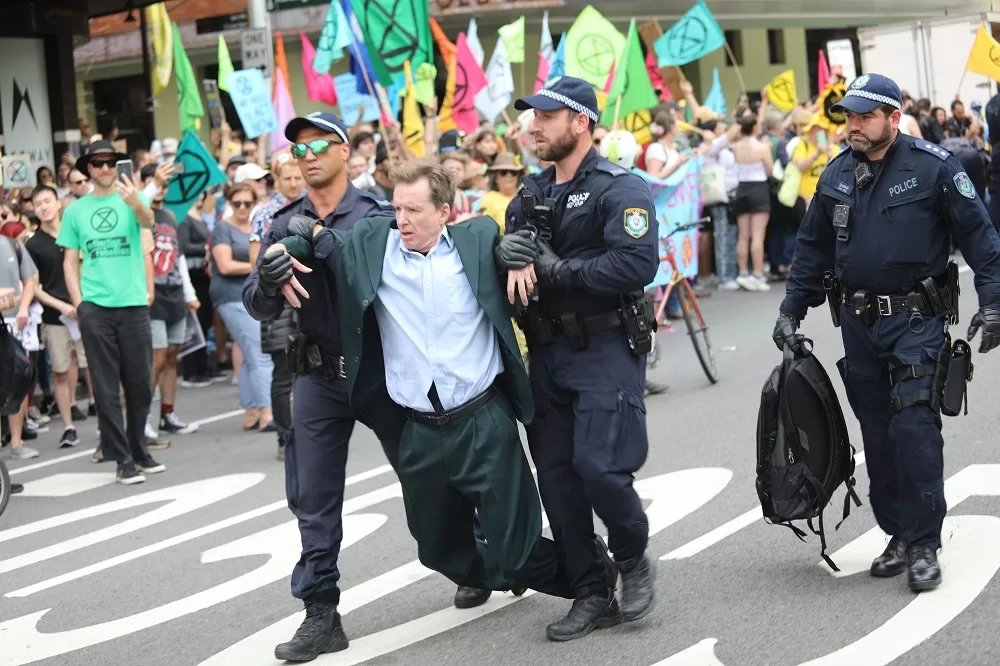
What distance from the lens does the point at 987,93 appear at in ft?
92.5

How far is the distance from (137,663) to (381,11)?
11838mm

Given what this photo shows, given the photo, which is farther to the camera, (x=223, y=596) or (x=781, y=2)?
(x=781, y=2)

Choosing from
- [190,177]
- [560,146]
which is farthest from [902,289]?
[190,177]

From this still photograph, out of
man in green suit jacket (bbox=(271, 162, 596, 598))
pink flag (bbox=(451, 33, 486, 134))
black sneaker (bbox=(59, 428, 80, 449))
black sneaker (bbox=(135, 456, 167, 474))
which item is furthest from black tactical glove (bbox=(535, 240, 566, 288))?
pink flag (bbox=(451, 33, 486, 134))

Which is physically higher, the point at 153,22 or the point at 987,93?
the point at 153,22

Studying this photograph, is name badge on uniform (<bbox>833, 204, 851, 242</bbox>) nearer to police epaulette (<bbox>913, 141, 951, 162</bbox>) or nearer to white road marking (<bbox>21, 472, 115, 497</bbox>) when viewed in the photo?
police epaulette (<bbox>913, 141, 951, 162</bbox>)

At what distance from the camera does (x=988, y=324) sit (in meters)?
5.78

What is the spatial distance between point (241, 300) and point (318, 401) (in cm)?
576

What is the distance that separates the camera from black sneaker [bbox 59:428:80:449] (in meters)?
11.5

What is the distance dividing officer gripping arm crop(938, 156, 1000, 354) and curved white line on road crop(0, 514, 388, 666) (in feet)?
10.8

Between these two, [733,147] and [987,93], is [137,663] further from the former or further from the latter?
[987,93]

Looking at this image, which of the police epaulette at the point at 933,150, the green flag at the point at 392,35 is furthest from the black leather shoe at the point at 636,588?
the green flag at the point at 392,35

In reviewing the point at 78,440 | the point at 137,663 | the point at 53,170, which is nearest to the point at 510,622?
the point at 137,663

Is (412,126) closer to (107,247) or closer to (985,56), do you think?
(985,56)
